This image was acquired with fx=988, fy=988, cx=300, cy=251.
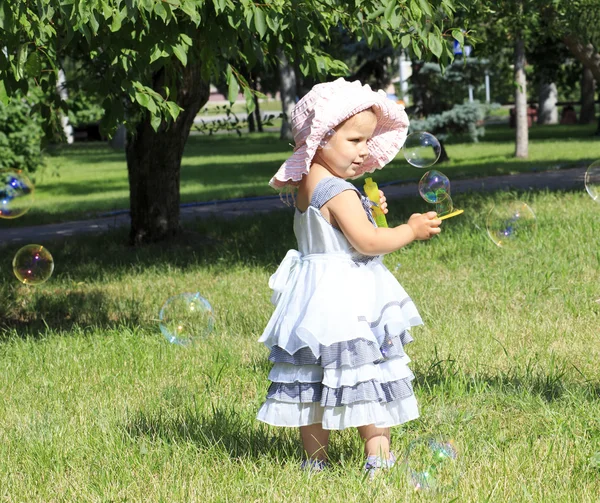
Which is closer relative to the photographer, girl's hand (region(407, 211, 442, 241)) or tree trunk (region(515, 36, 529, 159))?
girl's hand (region(407, 211, 442, 241))

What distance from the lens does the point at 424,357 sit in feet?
18.9

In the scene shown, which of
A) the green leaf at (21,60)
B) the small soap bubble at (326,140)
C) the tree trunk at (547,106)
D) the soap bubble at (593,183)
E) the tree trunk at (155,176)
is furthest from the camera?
the tree trunk at (547,106)

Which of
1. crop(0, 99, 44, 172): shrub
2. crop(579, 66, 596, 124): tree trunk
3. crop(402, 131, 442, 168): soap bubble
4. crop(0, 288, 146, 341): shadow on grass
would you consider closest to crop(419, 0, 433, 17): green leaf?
crop(402, 131, 442, 168): soap bubble

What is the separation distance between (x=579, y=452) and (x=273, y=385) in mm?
1311

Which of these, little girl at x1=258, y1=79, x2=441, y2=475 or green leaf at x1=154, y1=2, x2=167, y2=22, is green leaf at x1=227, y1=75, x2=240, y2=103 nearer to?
A: green leaf at x1=154, y1=2, x2=167, y2=22

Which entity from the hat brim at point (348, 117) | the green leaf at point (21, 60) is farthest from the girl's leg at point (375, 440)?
the green leaf at point (21, 60)

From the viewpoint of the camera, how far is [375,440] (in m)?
3.89

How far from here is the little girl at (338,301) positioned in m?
3.72

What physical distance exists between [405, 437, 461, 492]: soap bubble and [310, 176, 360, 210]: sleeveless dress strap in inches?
43.5

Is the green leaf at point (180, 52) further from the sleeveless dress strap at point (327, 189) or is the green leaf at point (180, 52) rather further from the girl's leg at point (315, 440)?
the girl's leg at point (315, 440)

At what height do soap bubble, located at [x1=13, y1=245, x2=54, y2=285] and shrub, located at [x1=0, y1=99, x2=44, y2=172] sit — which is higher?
shrub, located at [x1=0, y1=99, x2=44, y2=172]

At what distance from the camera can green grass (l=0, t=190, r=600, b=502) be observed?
3949mm

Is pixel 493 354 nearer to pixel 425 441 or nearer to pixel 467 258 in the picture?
pixel 425 441

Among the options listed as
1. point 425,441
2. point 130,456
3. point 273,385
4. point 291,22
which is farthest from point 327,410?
point 291,22
